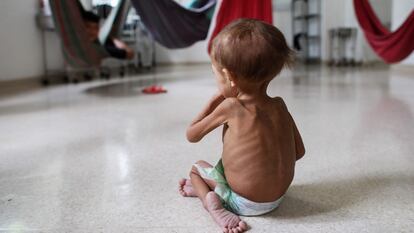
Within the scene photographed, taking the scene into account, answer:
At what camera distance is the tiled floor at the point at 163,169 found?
837 millimetres

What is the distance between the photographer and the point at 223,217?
0.80 m

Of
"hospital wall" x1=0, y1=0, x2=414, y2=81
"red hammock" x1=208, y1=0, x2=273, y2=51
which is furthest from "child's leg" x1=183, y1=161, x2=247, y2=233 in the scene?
"hospital wall" x1=0, y1=0, x2=414, y2=81

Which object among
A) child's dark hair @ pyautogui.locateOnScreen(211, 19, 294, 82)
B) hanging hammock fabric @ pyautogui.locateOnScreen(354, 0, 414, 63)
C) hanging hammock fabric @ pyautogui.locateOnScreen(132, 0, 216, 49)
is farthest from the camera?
hanging hammock fabric @ pyautogui.locateOnScreen(132, 0, 216, 49)

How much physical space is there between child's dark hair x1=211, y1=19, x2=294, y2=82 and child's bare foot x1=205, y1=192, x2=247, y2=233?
0.83 ft

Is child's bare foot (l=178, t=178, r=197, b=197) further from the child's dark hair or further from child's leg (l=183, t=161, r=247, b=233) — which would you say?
the child's dark hair

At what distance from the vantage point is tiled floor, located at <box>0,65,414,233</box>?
84 cm

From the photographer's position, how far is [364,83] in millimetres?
3439

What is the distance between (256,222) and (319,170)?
0.40 metres

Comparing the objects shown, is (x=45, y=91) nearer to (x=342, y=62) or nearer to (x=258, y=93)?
(x=258, y=93)

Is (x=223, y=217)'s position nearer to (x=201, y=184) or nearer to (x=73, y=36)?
(x=201, y=184)

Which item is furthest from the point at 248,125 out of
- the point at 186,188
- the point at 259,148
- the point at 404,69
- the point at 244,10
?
the point at 404,69

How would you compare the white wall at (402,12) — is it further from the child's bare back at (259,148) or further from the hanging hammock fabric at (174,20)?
the child's bare back at (259,148)

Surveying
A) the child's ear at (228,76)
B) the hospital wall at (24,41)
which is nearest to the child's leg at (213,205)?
the child's ear at (228,76)

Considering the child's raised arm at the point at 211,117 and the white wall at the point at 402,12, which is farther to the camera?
the white wall at the point at 402,12
